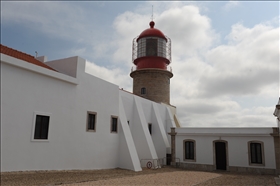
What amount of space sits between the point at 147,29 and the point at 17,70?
49.7 ft

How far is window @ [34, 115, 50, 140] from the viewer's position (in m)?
9.27

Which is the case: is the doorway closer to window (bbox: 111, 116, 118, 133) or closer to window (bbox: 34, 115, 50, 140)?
window (bbox: 111, 116, 118, 133)

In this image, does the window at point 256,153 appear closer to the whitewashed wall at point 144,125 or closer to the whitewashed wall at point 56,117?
the whitewashed wall at point 144,125

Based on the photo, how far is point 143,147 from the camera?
1543 centimetres

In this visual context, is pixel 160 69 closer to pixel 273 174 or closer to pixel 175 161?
pixel 175 161

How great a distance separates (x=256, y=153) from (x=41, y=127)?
12959 millimetres

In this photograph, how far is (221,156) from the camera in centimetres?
1584

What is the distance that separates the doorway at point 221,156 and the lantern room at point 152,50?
8.63 m

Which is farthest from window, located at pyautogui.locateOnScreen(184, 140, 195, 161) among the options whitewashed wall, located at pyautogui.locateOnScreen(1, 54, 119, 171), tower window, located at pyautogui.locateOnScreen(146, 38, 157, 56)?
tower window, located at pyautogui.locateOnScreen(146, 38, 157, 56)

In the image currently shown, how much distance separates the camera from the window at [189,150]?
54.9 feet

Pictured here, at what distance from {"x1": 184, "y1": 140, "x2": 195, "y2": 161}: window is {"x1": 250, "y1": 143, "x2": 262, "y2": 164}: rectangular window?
3.85 m

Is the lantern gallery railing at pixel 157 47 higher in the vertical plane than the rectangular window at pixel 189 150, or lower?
higher

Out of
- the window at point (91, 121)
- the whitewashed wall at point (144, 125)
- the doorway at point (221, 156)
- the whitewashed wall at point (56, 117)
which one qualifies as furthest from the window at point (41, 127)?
the doorway at point (221, 156)

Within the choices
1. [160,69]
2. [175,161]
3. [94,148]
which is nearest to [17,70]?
[94,148]
